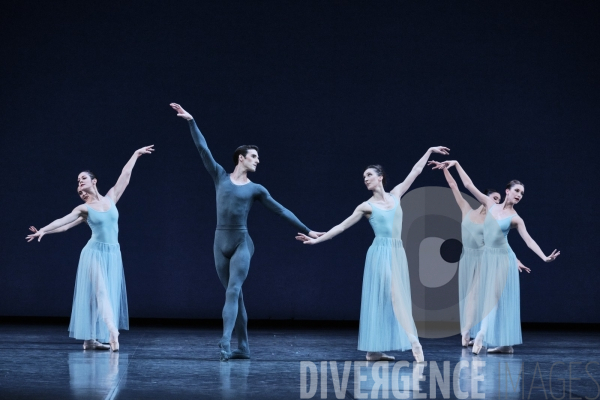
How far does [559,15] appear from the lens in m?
8.39

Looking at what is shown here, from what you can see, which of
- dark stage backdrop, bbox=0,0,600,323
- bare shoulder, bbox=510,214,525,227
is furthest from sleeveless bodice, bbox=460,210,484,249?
dark stage backdrop, bbox=0,0,600,323

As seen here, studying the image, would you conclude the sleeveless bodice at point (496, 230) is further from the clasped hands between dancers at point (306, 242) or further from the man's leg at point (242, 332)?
the man's leg at point (242, 332)

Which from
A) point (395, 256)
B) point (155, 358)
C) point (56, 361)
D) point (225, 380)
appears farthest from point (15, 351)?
point (395, 256)

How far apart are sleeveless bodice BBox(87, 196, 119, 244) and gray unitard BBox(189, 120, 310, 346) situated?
116 centimetres

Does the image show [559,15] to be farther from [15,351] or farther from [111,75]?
[15,351]

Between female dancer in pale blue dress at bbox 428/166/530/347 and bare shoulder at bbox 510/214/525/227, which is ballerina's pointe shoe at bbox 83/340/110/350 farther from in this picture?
bare shoulder at bbox 510/214/525/227

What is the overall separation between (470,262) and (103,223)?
3149 millimetres

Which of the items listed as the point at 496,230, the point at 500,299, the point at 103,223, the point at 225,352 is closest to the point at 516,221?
the point at 496,230

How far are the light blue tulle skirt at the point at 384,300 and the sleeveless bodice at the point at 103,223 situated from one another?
2.07 meters

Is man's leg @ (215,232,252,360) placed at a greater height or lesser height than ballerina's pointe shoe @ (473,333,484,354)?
greater

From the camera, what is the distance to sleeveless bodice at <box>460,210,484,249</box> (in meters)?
6.46

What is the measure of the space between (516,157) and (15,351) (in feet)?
18.4

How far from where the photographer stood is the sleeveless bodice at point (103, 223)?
580 centimetres

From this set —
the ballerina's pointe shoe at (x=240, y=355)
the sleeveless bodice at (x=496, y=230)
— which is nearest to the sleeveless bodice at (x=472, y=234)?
the sleeveless bodice at (x=496, y=230)
